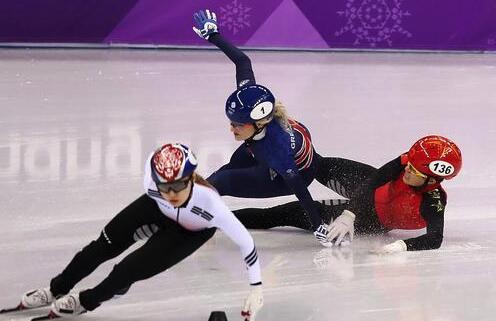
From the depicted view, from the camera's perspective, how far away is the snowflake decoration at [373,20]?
1119 cm

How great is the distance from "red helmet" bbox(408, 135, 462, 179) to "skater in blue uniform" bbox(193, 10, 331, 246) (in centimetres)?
54

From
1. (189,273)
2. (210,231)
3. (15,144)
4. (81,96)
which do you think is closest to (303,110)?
(81,96)

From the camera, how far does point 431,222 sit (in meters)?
4.79

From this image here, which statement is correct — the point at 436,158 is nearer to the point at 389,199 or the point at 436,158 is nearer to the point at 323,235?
the point at 389,199

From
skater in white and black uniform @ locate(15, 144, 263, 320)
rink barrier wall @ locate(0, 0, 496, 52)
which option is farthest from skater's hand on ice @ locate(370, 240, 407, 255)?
rink barrier wall @ locate(0, 0, 496, 52)

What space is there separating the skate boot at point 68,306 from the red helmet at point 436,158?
1.83 m

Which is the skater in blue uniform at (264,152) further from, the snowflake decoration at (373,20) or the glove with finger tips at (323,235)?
the snowflake decoration at (373,20)

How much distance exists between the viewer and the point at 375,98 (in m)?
8.52

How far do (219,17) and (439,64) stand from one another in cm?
244

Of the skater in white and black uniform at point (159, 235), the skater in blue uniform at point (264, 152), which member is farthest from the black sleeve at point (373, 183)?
the skater in white and black uniform at point (159, 235)

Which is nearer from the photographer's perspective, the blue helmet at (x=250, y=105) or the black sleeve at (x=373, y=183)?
the blue helmet at (x=250, y=105)

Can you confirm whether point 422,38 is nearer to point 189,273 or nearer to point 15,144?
point 15,144

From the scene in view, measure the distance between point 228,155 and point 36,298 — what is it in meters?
2.80

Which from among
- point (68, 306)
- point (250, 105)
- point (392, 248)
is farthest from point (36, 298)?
point (392, 248)
